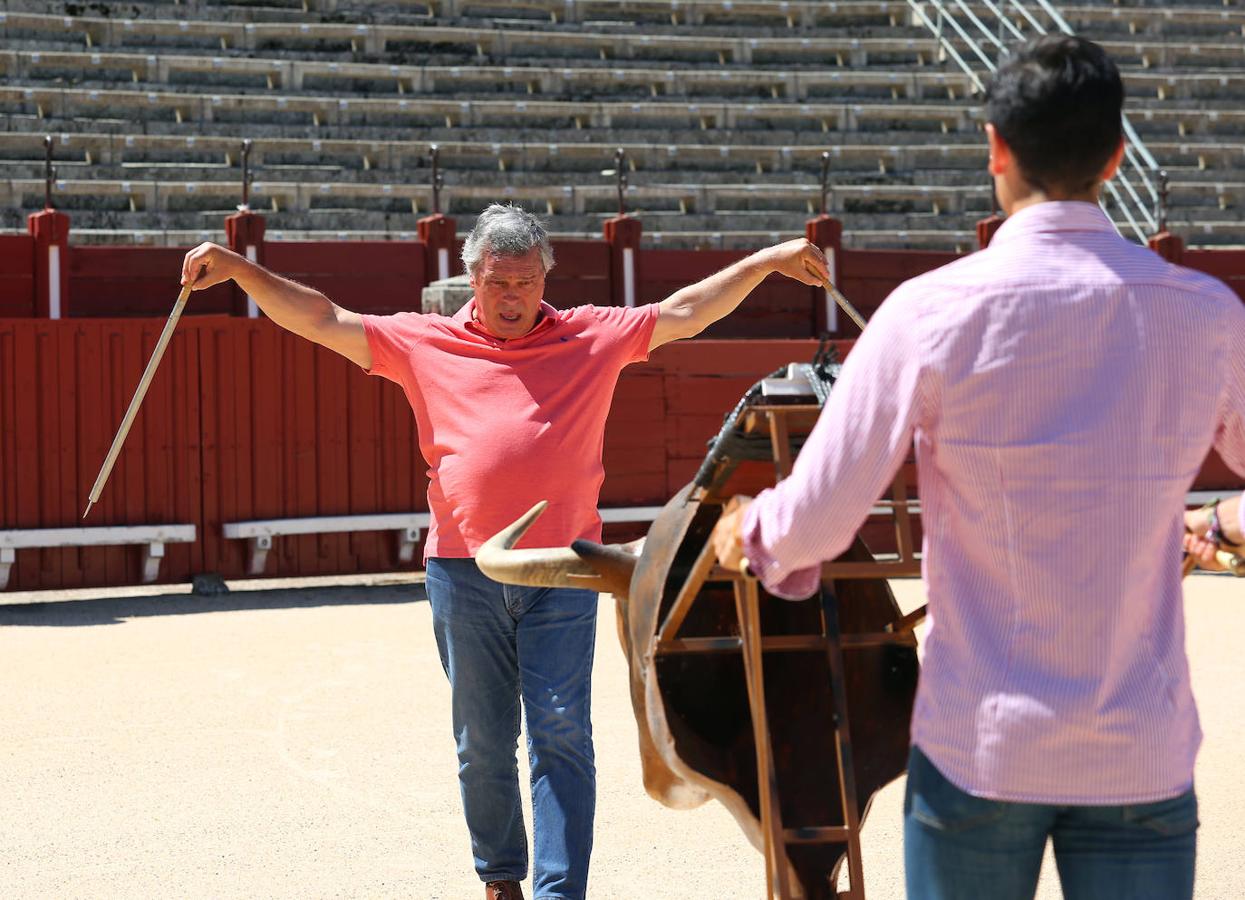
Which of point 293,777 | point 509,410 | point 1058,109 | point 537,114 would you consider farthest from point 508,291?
point 537,114

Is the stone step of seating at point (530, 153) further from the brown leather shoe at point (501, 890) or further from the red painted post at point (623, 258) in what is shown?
the brown leather shoe at point (501, 890)

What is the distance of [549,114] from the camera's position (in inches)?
639

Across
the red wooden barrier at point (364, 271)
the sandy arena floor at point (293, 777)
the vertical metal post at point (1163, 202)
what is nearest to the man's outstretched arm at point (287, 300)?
the sandy arena floor at point (293, 777)

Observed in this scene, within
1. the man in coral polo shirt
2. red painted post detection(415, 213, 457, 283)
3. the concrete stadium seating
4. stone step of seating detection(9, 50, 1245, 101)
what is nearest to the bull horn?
the man in coral polo shirt

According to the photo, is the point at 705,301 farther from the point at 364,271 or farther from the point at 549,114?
the point at 549,114

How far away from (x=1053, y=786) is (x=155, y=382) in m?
9.44

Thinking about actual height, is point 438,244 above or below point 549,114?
below

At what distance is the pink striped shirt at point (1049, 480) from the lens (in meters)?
1.75

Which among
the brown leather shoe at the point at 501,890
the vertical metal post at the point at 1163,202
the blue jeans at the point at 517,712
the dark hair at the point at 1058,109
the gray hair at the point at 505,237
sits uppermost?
the vertical metal post at the point at 1163,202

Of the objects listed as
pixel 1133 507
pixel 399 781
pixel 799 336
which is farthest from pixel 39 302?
pixel 1133 507

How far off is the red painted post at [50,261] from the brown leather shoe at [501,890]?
28.0 feet

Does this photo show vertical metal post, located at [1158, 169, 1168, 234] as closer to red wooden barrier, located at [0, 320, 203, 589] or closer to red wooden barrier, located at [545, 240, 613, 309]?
red wooden barrier, located at [545, 240, 613, 309]

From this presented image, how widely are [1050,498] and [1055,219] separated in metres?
0.30

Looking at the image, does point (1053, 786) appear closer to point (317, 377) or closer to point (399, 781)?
point (399, 781)
